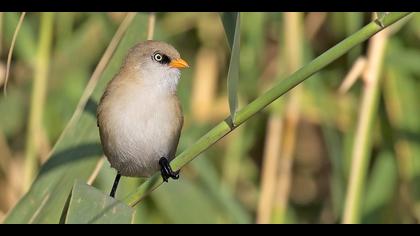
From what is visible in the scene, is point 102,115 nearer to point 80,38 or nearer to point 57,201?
point 57,201

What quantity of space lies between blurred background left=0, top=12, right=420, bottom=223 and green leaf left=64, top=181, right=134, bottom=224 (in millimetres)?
849

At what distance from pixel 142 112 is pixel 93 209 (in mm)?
452

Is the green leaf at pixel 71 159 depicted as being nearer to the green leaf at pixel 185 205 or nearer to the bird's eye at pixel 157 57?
the bird's eye at pixel 157 57

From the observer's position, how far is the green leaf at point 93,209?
3.73 ft

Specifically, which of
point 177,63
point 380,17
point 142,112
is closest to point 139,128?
point 142,112

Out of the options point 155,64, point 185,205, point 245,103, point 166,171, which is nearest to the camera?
point 166,171

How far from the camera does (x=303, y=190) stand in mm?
3748

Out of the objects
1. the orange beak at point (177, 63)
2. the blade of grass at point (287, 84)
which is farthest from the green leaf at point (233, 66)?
the orange beak at point (177, 63)

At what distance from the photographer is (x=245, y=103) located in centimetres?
295

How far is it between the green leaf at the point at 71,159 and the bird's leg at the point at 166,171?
0.56 ft

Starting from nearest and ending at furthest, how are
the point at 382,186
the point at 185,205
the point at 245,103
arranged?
the point at 185,205 → the point at 382,186 → the point at 245,103

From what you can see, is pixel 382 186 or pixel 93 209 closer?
pixel 93 209

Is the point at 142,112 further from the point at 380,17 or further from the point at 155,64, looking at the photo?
the point at 380,17

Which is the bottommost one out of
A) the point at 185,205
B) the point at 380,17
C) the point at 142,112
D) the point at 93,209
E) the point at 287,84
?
the point at 93,209
